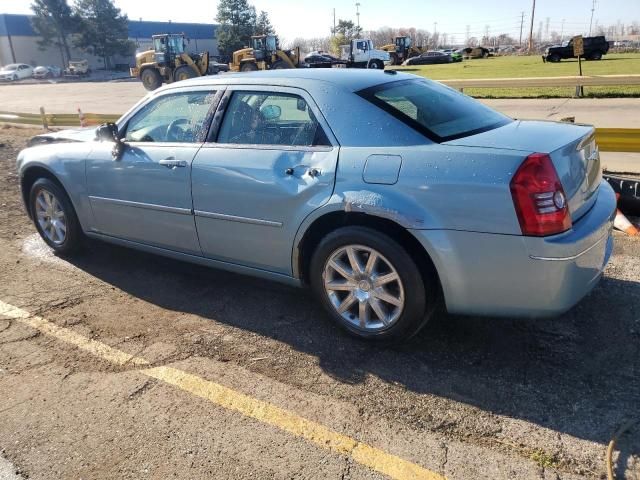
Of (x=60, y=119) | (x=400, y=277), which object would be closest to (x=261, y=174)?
(x=400, y=277)

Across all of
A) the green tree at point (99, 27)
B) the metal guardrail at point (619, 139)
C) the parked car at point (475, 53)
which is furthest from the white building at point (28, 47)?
the metal guardrail at point (619, 139)

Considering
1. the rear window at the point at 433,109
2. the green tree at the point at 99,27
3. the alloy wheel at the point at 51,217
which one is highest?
the green tree at the point at 99,27

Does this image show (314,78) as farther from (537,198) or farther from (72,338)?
(72,338)

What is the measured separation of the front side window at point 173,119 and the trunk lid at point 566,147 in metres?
1.82

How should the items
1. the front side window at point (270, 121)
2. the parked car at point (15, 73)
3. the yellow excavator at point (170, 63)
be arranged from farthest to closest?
the parked car at point (15, 73)
the yellow excavator at point (170, 63)
the front side window at point (270, 121)

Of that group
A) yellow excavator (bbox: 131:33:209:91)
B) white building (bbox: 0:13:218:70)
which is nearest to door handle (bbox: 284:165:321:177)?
yellow excavator (bbox: 131:33:209:91)

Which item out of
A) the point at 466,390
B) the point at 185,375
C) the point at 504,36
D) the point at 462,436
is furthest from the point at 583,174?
the point at 504,36

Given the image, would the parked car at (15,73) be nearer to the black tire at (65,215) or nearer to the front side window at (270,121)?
the black tire at (65,215)

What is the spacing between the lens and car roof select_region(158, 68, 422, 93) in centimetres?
353

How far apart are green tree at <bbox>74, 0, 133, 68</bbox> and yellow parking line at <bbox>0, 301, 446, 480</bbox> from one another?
239 feet

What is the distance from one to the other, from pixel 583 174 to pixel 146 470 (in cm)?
268

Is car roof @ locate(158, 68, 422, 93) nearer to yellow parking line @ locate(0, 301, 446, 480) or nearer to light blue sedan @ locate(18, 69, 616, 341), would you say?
light blue sedan @ locate(18, 69, 616, 341)

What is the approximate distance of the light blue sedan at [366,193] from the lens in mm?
2814

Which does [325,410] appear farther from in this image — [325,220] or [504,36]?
[504,36]
